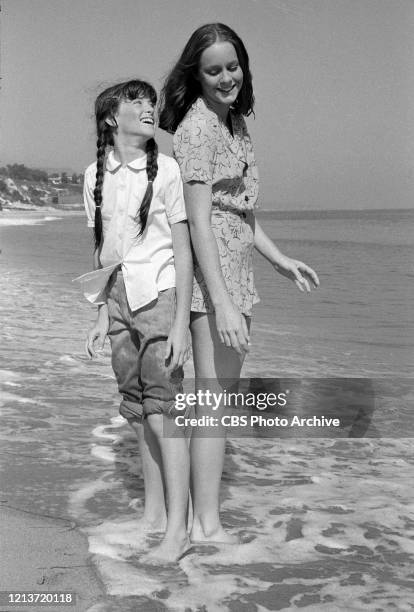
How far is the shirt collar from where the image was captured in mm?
2154

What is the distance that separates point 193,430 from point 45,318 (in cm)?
407

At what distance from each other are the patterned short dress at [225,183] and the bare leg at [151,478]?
38cm

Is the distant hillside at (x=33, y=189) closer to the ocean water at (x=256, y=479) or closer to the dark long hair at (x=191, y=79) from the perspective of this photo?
the ocean water at (x=256, y=479)

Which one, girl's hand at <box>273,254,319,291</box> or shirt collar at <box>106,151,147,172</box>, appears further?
girl's hand at <box>273,254,319,291</box>

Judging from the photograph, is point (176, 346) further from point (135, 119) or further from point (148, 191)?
point (135, 119)

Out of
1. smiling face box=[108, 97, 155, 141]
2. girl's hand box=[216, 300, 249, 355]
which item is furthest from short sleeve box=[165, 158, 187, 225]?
girl's hand box=[216, 300, 249, 355]

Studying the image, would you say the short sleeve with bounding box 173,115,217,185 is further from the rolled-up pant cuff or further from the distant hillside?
the distant hillside

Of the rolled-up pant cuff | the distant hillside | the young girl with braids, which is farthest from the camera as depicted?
the distant hillside

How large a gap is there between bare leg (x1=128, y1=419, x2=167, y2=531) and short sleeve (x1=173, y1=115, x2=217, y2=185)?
644 mm

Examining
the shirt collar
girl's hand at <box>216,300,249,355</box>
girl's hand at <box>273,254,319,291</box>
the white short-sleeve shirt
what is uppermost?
the shirt collar

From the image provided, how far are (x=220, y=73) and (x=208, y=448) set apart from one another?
0.95 meters

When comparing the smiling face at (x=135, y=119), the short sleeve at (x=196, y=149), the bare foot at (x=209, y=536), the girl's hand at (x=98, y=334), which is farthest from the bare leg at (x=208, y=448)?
the smiling face at (x=135, y=119)

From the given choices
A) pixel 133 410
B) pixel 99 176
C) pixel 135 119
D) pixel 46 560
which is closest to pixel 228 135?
pixel 135 119

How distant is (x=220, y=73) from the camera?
2141 mm
